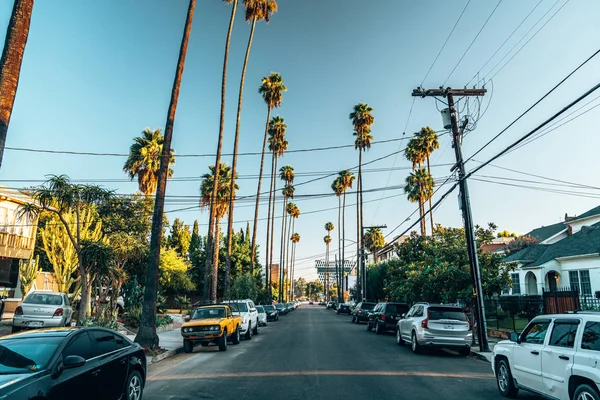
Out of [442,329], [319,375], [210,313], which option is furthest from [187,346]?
[442,329]

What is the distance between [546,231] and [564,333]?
4664cm

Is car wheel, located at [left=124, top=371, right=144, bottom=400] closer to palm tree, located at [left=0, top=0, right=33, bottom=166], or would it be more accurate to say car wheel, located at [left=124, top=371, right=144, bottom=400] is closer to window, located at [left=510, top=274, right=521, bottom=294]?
palm tree, located at [left=0, top=0, right=33, bottom=166]

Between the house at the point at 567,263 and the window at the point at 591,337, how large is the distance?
19.5m

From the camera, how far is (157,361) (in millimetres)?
14188

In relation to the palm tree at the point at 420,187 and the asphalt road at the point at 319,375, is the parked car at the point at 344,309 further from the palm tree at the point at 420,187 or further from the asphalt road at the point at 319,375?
the asphalt road at the point at 319,375

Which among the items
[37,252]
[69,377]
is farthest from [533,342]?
[37,252]

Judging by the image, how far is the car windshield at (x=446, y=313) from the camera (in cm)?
1591

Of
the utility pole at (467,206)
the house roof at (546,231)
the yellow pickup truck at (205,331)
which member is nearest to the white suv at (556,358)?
the utility pole at (467,206)

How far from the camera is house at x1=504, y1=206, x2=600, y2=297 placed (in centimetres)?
2602

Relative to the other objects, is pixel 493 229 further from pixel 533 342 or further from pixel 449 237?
pixel 533 342

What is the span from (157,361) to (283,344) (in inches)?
240

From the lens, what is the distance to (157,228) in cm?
1673

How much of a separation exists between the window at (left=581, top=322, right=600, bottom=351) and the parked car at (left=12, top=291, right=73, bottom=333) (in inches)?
687

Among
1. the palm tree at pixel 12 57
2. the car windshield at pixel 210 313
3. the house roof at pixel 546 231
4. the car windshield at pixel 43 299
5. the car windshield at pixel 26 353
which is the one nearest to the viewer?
the car windshield at pixel 26 353
